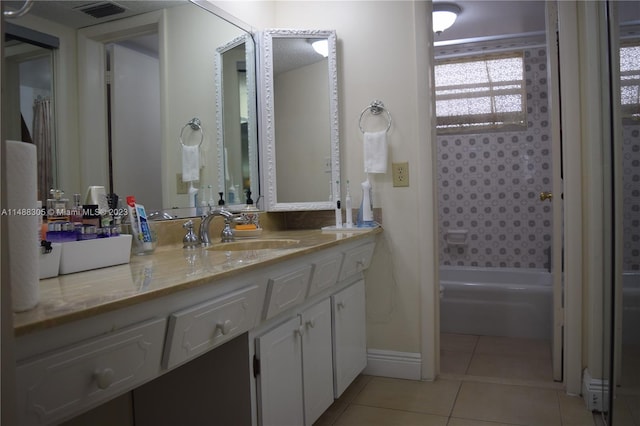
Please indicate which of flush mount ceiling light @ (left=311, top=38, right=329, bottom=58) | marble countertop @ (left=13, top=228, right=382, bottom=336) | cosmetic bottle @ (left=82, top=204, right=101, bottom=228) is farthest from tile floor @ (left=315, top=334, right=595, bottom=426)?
flush mount ceiling light @ (left=311, top=38, right=329, bottom=58)

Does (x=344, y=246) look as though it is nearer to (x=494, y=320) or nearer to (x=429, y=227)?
(x=429, y=227)

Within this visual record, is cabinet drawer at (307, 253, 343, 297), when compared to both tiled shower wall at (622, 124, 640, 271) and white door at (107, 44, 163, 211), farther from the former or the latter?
tiled shower wall at (622, 124, 640, 271)

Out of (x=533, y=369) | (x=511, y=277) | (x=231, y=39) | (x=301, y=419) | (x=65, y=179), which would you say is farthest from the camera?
(x=511, y=277)

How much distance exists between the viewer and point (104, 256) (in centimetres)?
134

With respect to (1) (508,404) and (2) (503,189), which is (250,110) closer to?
(1) (508,404)

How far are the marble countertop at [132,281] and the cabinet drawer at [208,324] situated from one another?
0.07 meters

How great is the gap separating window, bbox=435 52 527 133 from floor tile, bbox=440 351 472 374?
2008 millimetres

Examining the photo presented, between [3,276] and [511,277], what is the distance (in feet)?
13.2

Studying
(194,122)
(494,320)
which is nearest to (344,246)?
(194,122)

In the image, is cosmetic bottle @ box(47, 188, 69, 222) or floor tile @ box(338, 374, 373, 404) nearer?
cosmetic bottle @ box(47, 188, 69, 222)

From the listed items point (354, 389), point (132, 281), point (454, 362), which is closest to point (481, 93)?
point (454, 362)

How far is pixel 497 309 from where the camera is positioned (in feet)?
11.3

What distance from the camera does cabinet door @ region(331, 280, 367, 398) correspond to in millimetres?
2074

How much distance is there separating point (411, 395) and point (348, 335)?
467 mm
